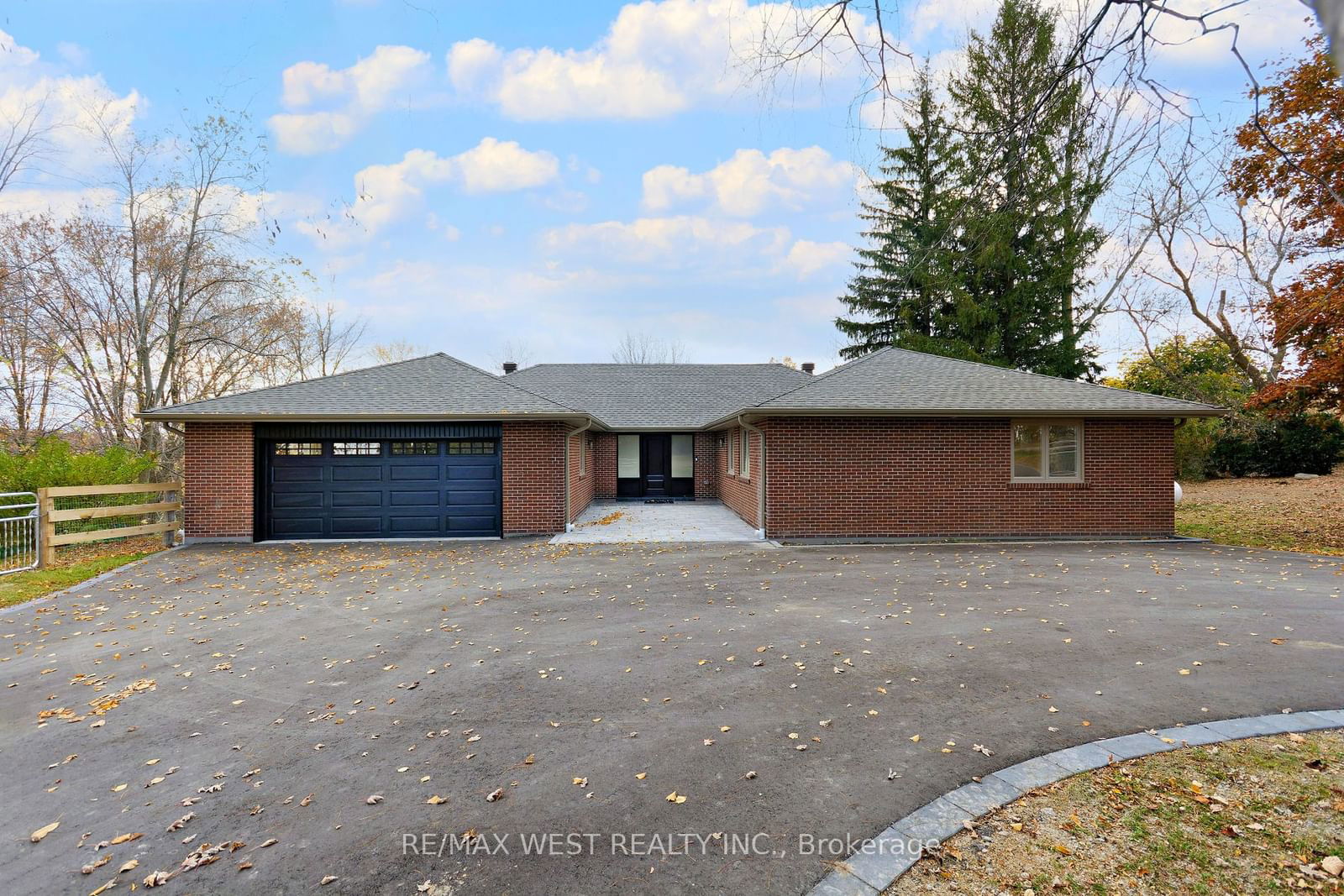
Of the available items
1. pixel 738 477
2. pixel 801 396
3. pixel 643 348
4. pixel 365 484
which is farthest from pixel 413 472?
pixel 643 348

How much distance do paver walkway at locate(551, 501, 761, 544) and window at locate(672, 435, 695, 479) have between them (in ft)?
5.80

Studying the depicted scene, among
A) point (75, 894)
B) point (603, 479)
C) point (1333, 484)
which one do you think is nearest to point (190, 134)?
point (603, 479)

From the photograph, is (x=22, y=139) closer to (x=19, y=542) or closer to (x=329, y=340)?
(x=19, y=542)

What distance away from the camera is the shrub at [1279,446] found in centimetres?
1947

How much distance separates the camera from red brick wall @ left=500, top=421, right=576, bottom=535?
12.5 metres

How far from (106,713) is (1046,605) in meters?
8.62

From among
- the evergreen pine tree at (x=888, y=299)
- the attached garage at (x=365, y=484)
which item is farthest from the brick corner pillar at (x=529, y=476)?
the evergreen pine tree at (x=888, y=299)

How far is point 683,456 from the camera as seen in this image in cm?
2009

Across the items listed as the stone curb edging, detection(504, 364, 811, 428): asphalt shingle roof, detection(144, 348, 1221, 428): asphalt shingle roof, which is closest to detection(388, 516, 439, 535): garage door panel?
detection(144, 348, 1221, 428): asphalt shingle roof

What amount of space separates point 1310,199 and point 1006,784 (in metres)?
13.4

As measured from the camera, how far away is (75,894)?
2457mm

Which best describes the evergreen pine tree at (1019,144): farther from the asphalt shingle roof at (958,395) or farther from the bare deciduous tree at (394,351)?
the bare deciduous tree at (394,351)

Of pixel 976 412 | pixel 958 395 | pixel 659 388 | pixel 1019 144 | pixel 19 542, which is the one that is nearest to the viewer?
pixel 1019 144

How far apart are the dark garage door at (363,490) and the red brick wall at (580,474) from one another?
101 inches
